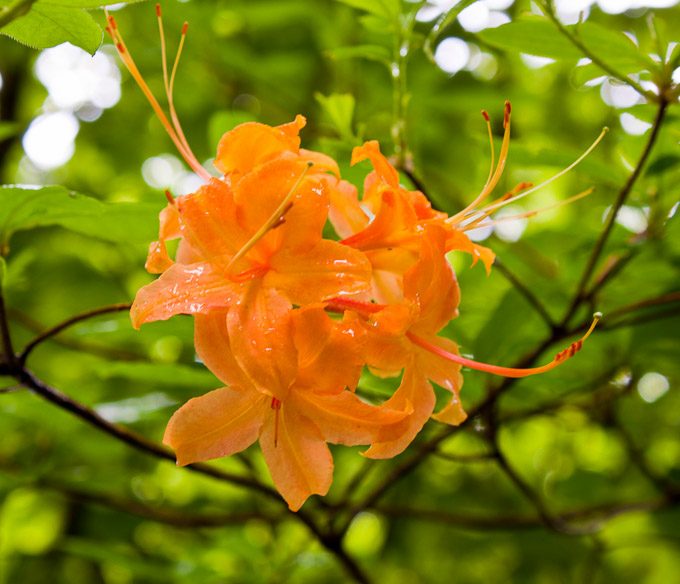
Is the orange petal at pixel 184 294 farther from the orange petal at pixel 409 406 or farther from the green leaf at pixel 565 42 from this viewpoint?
the green leaf at pixel 565 42

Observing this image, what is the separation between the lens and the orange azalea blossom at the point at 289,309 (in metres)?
0.81

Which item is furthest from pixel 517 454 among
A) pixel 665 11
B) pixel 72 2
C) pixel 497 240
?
pixel 72 2

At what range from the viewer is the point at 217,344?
0.86m

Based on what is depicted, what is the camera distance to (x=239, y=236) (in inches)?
32.9

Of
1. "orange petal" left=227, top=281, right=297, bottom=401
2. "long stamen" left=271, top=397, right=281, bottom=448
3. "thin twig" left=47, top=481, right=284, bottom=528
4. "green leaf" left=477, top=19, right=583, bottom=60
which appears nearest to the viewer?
"orange petal" left=227, top=281, right=297, bottom=401

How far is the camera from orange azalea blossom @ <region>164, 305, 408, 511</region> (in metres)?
0.84

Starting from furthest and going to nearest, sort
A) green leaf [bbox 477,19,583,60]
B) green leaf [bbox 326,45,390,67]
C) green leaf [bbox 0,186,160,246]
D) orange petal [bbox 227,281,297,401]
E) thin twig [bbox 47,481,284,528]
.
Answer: thin twig [bbox 47,481,284,528], green leaf [bbox 326,45,390,67], green leaf [bbox 477,19,583,60], green leaf [bbox 0,186,160,246], orange petal [bbox 227,281,297,401]

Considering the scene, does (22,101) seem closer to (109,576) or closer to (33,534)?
(33,534)

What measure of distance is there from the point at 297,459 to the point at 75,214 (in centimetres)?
52

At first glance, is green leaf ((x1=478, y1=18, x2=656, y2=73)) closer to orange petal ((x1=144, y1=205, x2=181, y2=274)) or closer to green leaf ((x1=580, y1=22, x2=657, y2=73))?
green leaf ((x1=580, y1=22, x2=657, y2=73))

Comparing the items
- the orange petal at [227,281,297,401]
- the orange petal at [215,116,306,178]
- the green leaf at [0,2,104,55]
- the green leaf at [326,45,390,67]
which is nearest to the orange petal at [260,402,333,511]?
the orange petal at [227,281,297,401]

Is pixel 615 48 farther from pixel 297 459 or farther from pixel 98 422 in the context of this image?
pixel 98 422

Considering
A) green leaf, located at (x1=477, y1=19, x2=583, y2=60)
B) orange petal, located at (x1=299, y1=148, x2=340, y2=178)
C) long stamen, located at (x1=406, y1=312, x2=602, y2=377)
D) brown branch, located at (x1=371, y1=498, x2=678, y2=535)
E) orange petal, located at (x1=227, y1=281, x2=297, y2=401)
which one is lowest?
brown branch, located at (x1=371, y1=498, x2=678, y2=535)

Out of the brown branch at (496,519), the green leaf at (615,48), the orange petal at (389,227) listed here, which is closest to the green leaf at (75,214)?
the orange petal at (389,227)
